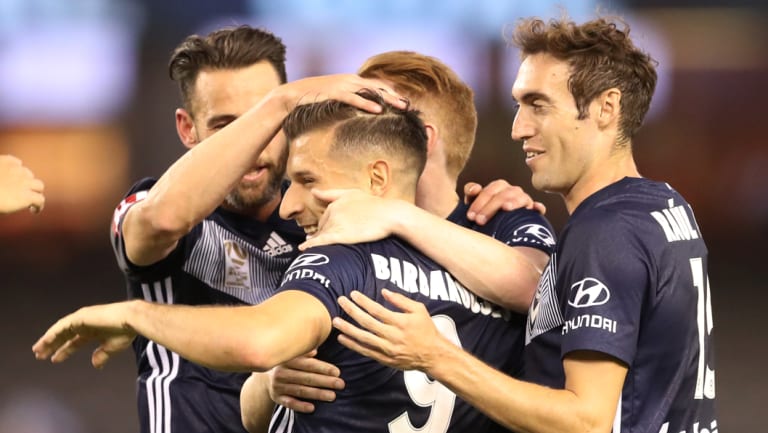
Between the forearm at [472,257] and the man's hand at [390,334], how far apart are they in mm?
362

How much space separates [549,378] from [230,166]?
120cm

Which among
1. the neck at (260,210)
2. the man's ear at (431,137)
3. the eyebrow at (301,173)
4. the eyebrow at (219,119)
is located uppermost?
the man's ear at (431,137)

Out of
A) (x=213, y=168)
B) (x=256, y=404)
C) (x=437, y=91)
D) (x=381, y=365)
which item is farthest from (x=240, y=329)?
(x=437, y=91)

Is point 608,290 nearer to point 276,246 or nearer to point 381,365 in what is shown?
point 381,365

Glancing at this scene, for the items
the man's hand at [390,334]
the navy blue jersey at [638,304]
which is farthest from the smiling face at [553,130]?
the man's hand at [390,334]

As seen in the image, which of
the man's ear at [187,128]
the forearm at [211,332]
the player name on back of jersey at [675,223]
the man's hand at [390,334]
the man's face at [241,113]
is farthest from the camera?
the man's ear at [187,128]

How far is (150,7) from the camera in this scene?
1356 cm

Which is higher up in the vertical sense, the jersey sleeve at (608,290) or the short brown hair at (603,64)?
the short brown hair at (603,64)

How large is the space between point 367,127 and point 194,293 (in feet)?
3.54

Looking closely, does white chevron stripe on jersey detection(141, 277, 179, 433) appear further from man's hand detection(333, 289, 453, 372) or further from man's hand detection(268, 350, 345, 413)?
man's hand detection(333, 289, 453, 372)

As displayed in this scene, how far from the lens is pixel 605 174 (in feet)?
10.8

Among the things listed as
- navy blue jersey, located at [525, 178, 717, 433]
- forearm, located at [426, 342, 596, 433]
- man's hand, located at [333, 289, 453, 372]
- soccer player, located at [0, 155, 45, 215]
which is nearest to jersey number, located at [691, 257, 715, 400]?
navy blue jersey, located at [525, 178, 717, 433]

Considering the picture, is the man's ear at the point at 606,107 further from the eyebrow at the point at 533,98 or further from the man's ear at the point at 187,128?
the man's ear at the point at 187,128

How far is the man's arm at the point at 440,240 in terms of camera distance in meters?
3.06
